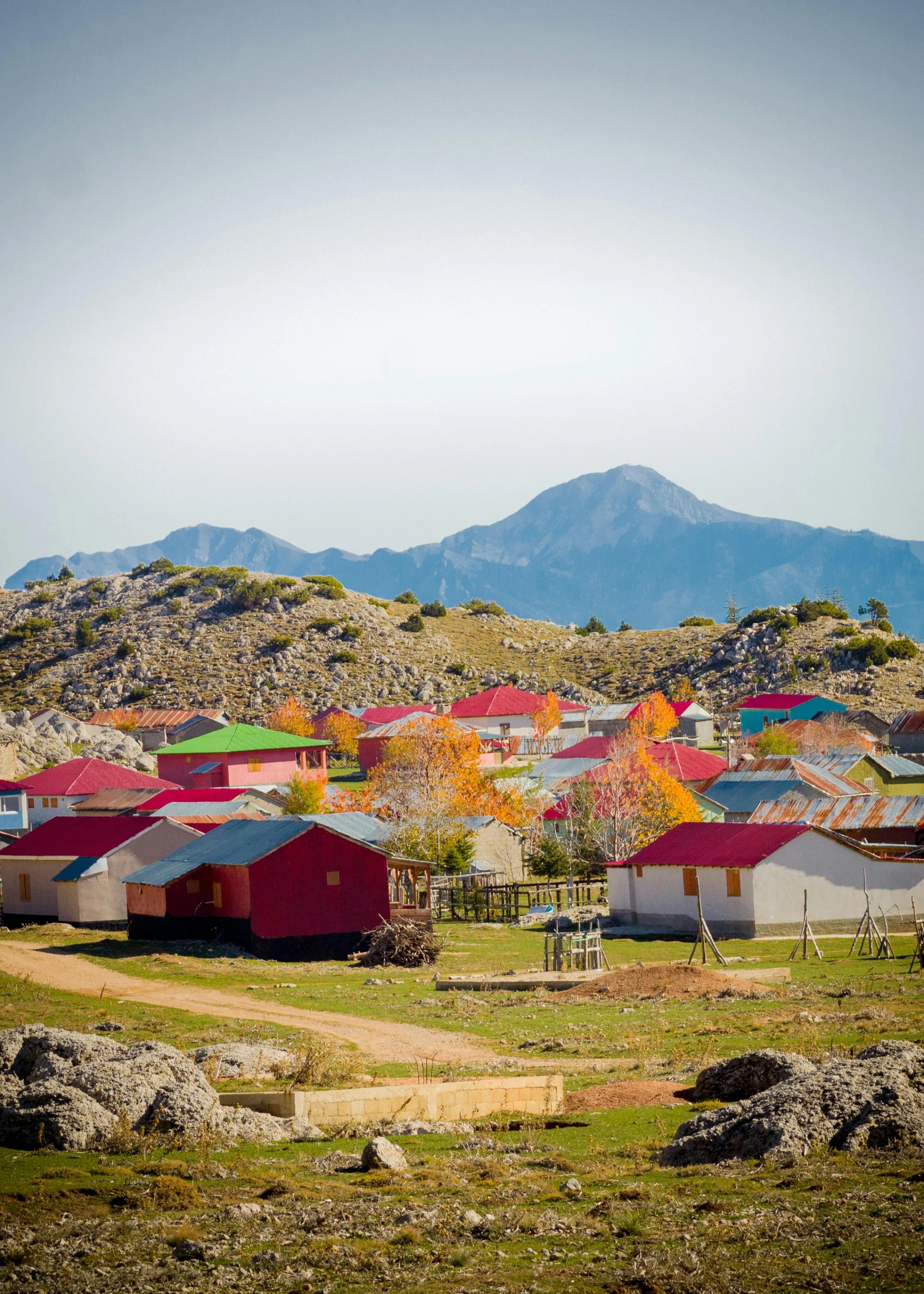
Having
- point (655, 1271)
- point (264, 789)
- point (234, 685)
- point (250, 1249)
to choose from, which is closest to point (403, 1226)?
point (250, 1249)

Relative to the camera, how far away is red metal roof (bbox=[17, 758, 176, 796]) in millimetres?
76000

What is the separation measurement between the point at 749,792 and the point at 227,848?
1182 inches

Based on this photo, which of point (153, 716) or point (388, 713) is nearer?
point (388, 713)

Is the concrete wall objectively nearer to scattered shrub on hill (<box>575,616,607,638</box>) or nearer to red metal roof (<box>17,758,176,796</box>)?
red metal roof (<box>17,758,176,796</box>)

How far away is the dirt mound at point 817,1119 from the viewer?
15219 mm

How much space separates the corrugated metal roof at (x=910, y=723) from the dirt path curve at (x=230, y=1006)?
73106 mm

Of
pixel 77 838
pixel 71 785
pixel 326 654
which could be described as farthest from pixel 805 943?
pixel 326 654

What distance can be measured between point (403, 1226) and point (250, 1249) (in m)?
1.51

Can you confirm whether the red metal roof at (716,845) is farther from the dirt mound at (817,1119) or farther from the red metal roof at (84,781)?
the red metal roof at (84,781)

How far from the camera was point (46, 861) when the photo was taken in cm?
5159

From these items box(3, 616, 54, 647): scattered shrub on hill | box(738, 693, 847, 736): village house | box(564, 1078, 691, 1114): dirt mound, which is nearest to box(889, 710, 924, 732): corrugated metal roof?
box(738, 693, 847, 736): village house

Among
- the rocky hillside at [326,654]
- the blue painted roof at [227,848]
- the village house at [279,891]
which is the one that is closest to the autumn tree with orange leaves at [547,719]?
the rocky hillside at [326,654]

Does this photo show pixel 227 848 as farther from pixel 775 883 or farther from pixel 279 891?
pixel 775 883

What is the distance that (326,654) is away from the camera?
502ft
